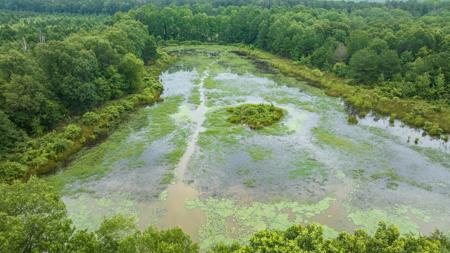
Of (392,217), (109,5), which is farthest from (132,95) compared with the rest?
(109,5)

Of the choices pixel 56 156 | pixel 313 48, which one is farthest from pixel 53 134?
pixel 313 48

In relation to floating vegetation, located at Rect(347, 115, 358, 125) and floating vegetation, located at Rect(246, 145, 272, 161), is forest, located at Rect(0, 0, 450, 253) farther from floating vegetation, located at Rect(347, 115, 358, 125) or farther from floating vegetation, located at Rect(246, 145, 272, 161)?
floating vegetation, located at Rect(246, 145, 272, 161)

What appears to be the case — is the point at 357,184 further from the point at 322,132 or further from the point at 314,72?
the point at 314,72

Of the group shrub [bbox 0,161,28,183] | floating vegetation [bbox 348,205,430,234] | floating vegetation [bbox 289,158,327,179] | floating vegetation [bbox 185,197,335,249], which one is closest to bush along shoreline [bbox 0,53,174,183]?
shrub [bbox 0,161,28,183]

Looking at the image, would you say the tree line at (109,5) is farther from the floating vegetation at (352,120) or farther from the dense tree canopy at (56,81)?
the floating vegetation at (352,120)

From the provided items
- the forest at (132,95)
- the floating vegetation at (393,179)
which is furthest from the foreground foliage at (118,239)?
the floating vegetation at (393,179)

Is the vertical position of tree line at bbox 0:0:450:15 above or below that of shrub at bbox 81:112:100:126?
above
